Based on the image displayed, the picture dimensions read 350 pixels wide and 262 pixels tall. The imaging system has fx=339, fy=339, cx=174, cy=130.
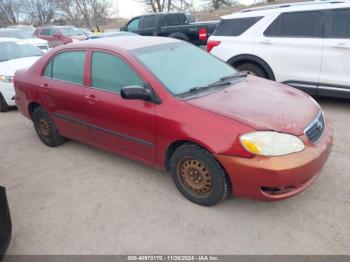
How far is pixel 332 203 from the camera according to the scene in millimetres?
3275

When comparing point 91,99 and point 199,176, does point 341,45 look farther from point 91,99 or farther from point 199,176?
point 91,99

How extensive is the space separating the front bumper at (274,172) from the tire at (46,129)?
290 centimetres

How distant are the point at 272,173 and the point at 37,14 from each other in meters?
47.7

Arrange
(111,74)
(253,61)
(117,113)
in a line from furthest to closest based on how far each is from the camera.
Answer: (253,61) < (111,74) < (117,113)

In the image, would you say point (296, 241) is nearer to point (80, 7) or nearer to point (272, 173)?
point (272, 173)

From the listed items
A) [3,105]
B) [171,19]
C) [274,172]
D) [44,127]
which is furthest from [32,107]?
[171,19]

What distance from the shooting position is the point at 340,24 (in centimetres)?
561

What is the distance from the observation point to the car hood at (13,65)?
7075 mm

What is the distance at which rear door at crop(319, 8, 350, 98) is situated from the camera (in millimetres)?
5523

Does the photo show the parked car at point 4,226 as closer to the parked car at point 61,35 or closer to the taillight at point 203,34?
the taillight at point 203,34

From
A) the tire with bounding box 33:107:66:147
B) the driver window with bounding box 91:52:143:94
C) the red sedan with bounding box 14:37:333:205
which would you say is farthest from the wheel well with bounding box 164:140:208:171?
the tire with bounding box 33:107:66:147

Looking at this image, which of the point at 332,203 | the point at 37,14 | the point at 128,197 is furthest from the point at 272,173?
the point at 37,14

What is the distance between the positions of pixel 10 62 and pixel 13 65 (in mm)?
264

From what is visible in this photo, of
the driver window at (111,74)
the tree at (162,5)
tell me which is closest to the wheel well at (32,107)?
the driver window at (111,74)
